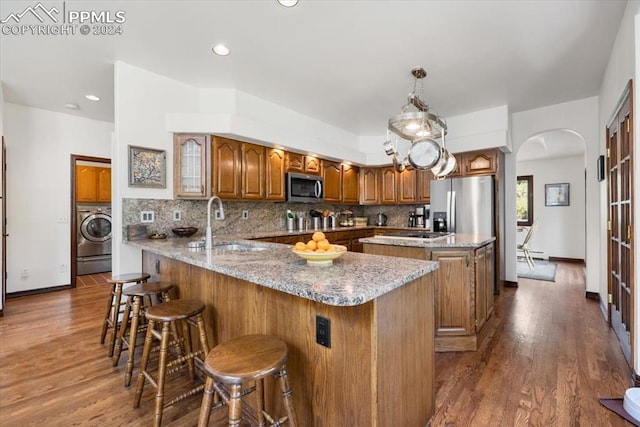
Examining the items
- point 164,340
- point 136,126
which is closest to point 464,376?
point 164,340

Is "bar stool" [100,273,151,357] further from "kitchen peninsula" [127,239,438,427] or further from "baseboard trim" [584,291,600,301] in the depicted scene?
"baseboard trim" [584,291,600,301]

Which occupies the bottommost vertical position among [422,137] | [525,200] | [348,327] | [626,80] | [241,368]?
[241,368]

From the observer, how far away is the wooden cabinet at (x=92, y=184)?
205 inches

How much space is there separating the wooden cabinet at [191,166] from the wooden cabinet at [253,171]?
18.8 inches

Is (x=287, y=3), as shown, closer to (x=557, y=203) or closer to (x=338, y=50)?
(x=338, y=50)

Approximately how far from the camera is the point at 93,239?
5.27 metres

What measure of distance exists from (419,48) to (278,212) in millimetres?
2995

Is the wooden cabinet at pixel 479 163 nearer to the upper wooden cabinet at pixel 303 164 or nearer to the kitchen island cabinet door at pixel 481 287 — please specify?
the kitchen island cabinet door at pixel 481 287

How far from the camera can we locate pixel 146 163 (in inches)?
125

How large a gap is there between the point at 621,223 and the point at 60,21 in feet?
16.3

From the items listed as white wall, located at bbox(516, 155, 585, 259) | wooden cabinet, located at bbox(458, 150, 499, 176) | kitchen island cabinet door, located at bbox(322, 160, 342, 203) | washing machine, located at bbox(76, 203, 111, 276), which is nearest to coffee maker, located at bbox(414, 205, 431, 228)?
wooden cabinet, located at bbox(458, 150, 499, 176)

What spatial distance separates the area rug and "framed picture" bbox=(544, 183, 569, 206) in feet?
4.90

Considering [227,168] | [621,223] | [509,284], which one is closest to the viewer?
[621,223]

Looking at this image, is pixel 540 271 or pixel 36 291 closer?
pixel 36 291
